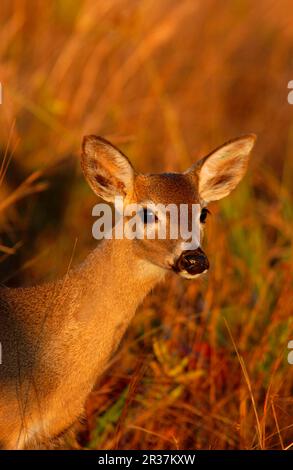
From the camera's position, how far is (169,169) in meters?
6.93

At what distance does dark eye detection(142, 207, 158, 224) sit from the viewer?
4309mm

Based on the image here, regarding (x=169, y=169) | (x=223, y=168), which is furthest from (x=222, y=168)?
(x=169, y=169)

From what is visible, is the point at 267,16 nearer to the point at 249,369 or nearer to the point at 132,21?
the point at 132,21

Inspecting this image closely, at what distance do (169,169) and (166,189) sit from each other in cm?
259

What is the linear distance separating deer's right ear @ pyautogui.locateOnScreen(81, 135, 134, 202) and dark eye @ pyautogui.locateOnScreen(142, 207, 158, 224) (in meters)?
0.19

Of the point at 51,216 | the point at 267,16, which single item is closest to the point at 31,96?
the point at 51,216

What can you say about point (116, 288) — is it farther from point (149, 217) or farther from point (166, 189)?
point (166, 189)

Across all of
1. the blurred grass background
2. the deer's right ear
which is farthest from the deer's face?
the blurred grass background

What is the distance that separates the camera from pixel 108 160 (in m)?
4.40

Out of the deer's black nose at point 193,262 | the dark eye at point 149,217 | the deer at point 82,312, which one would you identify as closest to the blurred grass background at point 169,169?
the deer at point 82,312

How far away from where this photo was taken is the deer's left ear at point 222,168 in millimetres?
4586

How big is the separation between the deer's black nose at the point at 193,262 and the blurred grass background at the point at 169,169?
0.47m

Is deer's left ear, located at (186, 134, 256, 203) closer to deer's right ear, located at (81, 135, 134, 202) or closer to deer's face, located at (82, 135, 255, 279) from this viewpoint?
deer's face, located at (82, 135, 255, 279)
